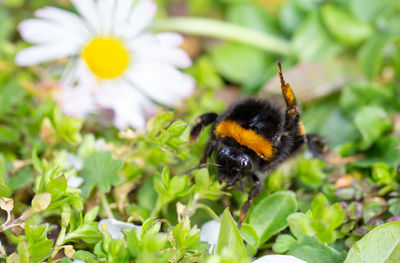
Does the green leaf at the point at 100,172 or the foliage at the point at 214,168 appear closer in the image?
the foliage at the point at 214,168

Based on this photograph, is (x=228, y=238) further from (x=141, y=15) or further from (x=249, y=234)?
(x=141, y=15)

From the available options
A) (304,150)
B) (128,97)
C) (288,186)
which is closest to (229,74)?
(128,97)

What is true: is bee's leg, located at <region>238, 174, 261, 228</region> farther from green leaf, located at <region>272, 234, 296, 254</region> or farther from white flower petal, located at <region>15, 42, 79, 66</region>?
white flower petal, located at <region>15, 42, 79, 66</region>

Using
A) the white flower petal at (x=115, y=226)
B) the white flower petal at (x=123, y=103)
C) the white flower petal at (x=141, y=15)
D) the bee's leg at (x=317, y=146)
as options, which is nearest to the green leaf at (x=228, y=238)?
the white flower petal at (x=115, y=226)

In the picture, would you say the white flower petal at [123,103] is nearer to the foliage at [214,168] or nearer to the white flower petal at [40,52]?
the foliage at [214,168]

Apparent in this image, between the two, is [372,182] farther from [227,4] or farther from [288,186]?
[227,4]

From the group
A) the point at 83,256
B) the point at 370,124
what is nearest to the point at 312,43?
the point at 370,124

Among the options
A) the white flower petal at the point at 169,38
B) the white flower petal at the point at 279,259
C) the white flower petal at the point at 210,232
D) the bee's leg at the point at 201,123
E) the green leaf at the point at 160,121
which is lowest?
the white flower petal at the point at 210,232
